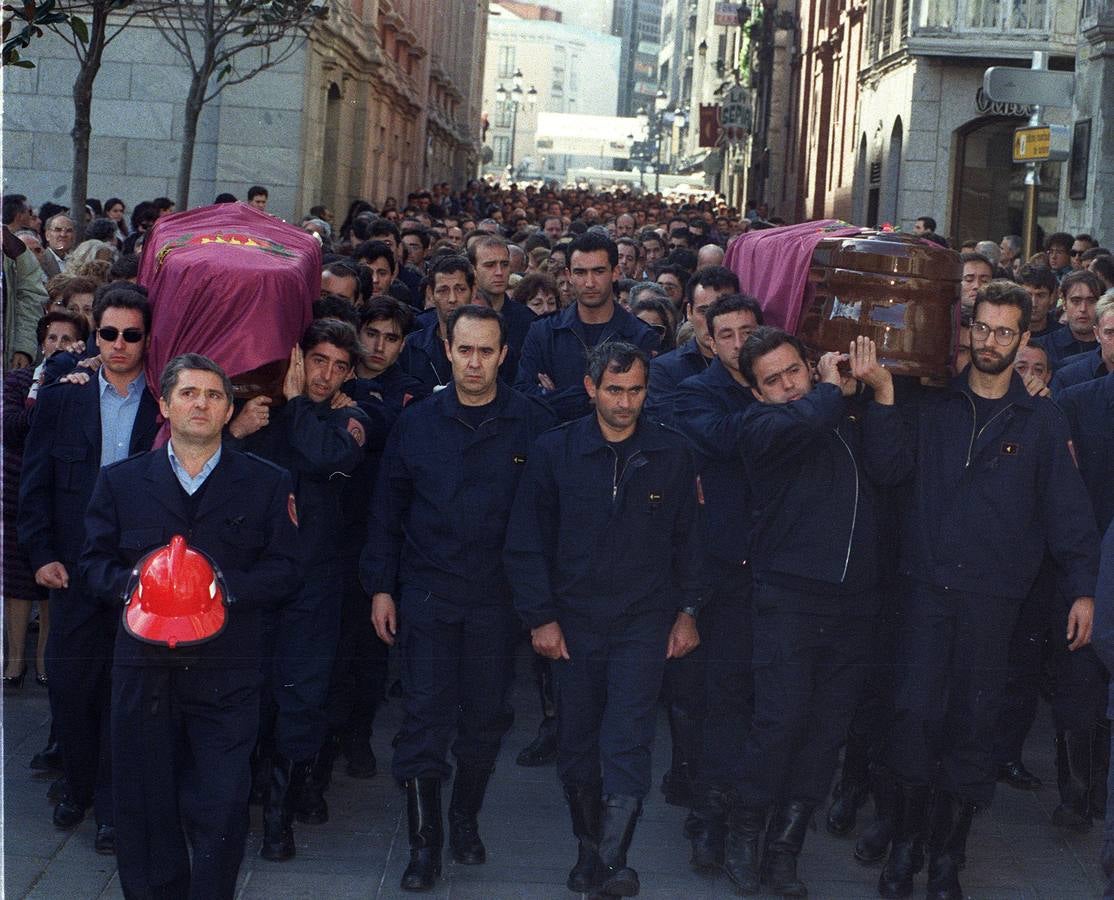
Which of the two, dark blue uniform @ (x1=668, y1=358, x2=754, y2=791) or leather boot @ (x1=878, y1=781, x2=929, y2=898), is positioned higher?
dark blue uniform @ (x1=668, y1=358, x2=754, y2=791)

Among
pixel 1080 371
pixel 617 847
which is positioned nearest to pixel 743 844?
pixel 617 847

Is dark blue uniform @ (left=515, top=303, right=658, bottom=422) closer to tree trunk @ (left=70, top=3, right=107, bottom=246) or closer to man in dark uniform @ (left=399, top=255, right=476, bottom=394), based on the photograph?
man in dark uniform @ (left=399, top=255, right=476, bottom=394)

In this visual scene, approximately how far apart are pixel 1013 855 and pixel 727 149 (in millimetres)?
66783

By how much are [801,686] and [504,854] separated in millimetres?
1224

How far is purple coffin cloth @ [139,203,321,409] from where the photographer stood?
6.02 m

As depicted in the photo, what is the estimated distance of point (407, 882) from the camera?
6.06 m

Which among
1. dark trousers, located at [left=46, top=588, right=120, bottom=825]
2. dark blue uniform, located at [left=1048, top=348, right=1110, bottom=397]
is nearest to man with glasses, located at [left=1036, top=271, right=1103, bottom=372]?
dark blue uniform, located at [left=1048, top=348, right=1110, bottom=397]

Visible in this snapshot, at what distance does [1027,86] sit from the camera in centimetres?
1264

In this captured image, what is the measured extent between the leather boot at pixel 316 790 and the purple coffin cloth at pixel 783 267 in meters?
2.30

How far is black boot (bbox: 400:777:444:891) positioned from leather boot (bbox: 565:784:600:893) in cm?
44

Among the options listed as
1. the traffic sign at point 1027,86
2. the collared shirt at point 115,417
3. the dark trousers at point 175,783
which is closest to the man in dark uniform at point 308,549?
the collared shirt at point 115,417

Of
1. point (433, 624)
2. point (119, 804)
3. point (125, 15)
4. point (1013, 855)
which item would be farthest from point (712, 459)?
point (125, 15)

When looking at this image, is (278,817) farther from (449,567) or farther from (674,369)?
(674,369)

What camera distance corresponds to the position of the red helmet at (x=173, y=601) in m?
4.94
